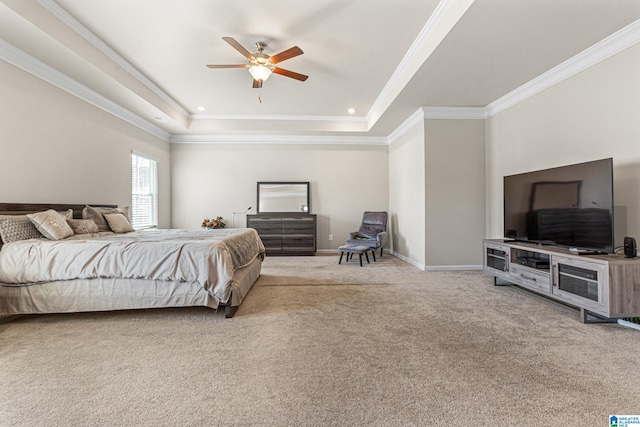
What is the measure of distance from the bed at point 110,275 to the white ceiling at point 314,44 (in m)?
2.07

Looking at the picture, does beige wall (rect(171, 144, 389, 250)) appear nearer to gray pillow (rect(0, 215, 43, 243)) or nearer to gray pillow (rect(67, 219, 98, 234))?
gray pillow (rect(67, 219, 98, 234))

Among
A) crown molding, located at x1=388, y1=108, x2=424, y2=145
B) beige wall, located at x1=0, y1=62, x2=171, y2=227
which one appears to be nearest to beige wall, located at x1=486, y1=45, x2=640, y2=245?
crown molding, located at x1=388, y1=108, x2=424, y2=145

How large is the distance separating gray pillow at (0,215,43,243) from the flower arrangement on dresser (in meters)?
3.30

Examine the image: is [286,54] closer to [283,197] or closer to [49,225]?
[49,225]

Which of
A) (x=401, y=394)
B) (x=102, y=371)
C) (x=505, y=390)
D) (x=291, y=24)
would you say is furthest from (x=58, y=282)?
(x=505, y=390)

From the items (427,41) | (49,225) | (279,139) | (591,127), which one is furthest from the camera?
(279,139)

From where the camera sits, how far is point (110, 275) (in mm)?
2607

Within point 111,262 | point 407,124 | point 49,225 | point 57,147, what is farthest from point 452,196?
point 57,147

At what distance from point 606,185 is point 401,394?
2594 mm

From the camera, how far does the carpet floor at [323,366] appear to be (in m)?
1.42

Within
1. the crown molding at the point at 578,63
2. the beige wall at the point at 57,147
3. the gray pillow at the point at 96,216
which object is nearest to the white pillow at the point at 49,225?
the beige wall at the point at 57,147

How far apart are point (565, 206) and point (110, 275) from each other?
439cm

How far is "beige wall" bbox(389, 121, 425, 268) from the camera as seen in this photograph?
4.92 metres

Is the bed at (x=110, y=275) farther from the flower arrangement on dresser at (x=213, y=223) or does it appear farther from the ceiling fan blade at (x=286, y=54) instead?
the flower arrangement on dresser at (x=213, y=223)
